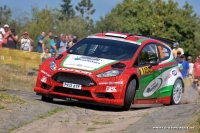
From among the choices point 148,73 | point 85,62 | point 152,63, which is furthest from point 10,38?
point 85,62

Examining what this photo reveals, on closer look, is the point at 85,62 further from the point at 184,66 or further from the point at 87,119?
the point at 184,66

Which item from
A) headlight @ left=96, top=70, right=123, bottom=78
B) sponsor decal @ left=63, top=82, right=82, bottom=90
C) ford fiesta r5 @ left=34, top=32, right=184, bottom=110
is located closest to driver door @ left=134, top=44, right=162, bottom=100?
ford fiesta r5 @ left=34, top=32, right=184, bottom=110

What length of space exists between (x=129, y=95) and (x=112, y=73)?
62cm

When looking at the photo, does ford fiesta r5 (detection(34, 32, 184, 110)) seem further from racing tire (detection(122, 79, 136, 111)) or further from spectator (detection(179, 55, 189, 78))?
spectator (detection(179, 55, 189, 78))

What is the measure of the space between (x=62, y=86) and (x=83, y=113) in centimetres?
124

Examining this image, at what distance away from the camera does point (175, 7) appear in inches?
3108

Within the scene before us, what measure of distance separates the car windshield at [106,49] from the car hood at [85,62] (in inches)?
16.3

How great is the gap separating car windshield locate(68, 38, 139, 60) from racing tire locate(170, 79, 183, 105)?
1.83 meters

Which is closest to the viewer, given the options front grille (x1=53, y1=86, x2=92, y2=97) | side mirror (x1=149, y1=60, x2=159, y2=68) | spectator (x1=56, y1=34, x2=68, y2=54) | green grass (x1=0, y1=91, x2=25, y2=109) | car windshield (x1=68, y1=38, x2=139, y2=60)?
green grass (x1=0, y1=91, x2=25, y2=109)

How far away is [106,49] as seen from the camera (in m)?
14.9

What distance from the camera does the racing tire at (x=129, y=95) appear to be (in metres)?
13.9

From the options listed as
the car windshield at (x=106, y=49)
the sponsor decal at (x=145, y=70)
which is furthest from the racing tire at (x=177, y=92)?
the car windshield at (x=106, y=49)

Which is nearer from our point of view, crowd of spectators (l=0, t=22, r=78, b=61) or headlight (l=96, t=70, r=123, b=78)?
headlight (l=96, t=70, r=123, b=78)

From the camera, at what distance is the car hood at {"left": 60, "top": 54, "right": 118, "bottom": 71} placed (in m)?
13.7
